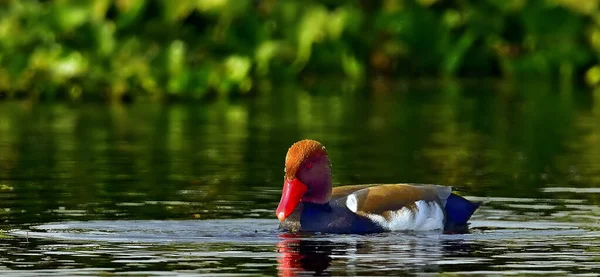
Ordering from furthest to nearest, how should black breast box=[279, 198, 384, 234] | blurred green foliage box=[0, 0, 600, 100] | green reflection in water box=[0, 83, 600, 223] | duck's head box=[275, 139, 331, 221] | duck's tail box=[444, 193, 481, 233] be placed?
blurred green foliage box=[0, 0, 600, 100], green reflection in water box=[0, 83, 600, 223], duck's tail box=[444, 193, 481, 233], duck's head box=[275, 139, 331, 221], black breast box=[279, 198, 384, 234]

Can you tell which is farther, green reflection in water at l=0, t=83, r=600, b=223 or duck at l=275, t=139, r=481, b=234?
green reflection in water at l=0, t=83, r=600, b=223

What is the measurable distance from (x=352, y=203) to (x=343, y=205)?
0.07 metres

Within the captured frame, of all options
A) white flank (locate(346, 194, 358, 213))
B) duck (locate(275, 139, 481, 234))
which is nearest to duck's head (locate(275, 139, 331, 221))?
duck (locate(275, 139, 481, 234))

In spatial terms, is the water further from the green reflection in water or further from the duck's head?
the duck's head

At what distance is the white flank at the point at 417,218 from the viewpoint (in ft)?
38.6

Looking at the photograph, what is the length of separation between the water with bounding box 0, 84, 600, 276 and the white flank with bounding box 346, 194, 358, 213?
336 millimetres

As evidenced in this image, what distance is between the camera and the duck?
11.7 metres

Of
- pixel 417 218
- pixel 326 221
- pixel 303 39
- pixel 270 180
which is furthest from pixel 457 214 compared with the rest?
pixel 303 39

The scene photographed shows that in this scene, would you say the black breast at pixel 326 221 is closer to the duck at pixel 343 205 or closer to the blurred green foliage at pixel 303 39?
the duck at pixel 343 205

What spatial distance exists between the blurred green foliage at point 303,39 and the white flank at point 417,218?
16070 mm

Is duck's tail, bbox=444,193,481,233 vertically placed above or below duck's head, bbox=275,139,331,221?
below

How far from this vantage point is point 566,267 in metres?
10.0

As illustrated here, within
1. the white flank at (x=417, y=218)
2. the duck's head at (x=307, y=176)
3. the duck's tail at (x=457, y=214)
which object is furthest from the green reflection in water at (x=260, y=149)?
the duck's tail at (x=457, y=214)

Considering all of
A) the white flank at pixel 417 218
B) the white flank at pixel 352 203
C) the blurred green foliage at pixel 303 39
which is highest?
the blurred green foliage at pixel 303 39
